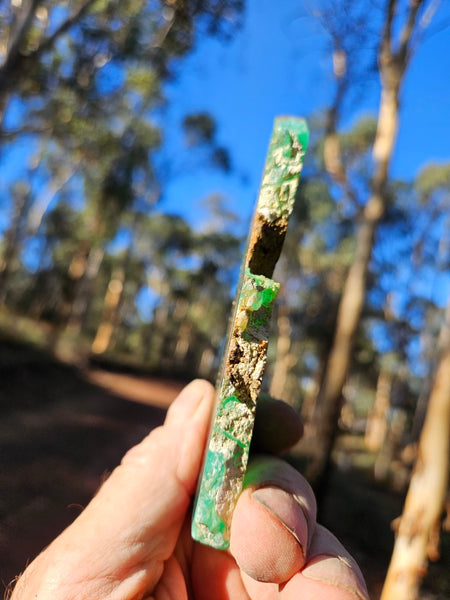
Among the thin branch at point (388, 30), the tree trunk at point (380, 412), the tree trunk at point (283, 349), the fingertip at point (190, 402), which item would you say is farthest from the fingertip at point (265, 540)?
the tree trunk at point (380, 412)

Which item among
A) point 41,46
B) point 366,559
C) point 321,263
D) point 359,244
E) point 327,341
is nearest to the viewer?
point 366,559

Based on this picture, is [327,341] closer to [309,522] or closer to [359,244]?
[359,244]

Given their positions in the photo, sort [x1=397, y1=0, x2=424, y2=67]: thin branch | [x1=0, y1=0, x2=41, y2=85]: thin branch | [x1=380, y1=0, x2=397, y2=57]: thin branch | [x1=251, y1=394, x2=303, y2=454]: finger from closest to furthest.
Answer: [x1=251, y1=394, x2=303, y2=454]: finger
[x1=380, y1=0, x2=397, y2=57]: thin branch
[x1=397, y1=0, x2=424, y2=67]: thin branch
[x1=0, y1=0, x2=41, y2=85]: thin branch

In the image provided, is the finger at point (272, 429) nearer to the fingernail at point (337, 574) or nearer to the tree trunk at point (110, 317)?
the fingernail at point (337, 574)

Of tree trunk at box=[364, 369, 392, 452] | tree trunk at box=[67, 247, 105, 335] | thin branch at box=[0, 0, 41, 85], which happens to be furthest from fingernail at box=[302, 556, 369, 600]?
tree trunk at box=[364, 369, 392, 452]

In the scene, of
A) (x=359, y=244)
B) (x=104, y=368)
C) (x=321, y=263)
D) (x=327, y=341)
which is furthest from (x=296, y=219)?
(x=359, y=244)

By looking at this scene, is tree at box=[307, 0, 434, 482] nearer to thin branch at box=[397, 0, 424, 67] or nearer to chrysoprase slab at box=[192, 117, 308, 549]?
thin branch at box=[397, 0, 424, 67]

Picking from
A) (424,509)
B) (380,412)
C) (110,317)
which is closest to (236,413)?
(424,509)
